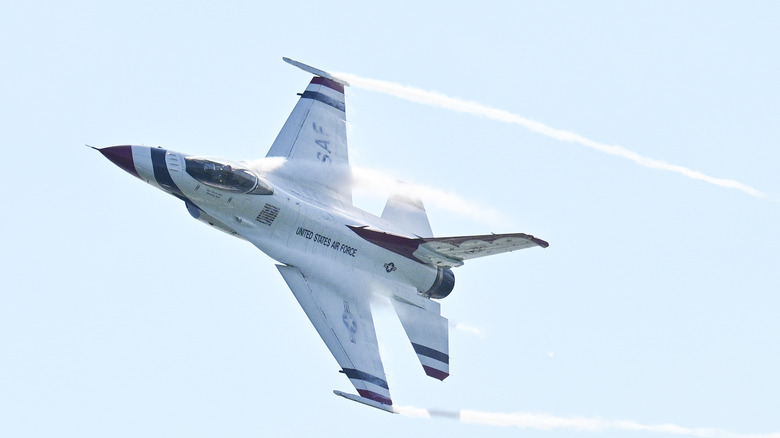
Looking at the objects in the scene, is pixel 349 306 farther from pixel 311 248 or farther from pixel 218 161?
pixel 218 161

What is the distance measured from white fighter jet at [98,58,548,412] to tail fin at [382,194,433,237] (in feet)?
0.13

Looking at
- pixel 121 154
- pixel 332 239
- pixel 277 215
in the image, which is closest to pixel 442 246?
pixel 332 239

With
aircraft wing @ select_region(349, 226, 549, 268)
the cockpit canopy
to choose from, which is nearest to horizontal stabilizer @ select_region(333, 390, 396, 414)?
aircraft wing @ select_region(349, 226, 549, 268)

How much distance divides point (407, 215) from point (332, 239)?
3.37m

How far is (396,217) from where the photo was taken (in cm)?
3772

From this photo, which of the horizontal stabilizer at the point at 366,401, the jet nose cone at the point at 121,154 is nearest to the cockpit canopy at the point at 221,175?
the jet nose cone at the point at 121,154

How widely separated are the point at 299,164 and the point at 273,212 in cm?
260

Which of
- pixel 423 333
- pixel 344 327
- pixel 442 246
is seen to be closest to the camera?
pixel 344 327

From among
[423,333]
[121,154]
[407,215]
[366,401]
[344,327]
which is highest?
[407,215]

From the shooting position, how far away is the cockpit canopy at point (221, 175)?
3362 cm

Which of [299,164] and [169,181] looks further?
[299,164]

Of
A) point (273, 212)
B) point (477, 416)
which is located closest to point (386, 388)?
point (477, 416)

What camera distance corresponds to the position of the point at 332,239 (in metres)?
35.3

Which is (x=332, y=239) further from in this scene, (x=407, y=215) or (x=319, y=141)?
(x=319, y=141)
